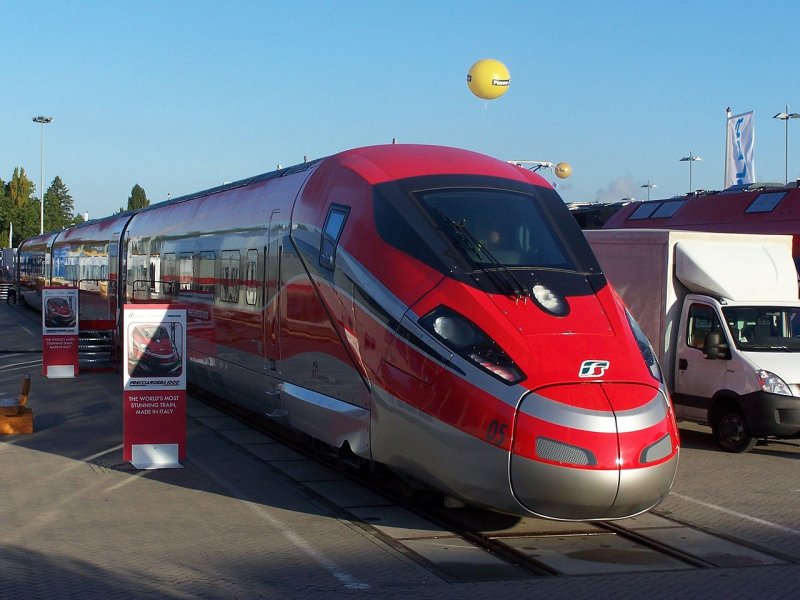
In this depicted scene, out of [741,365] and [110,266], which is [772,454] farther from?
[110,266]

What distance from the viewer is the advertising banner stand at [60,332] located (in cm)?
2117

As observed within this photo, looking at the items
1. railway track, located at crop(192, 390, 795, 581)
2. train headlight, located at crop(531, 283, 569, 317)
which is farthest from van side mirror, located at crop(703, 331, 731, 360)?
train headlight, located at crop(531, 283, 569, 317)

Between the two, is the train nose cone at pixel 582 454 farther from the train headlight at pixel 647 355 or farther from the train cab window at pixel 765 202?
the train cab window at pixel 765 202

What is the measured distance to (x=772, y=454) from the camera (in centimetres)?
1374

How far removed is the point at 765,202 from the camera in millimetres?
21594

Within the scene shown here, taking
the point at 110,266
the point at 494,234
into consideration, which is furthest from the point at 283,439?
the point at 110,266

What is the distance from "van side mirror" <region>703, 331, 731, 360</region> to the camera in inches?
532

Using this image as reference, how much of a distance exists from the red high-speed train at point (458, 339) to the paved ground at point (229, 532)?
75 centimetres

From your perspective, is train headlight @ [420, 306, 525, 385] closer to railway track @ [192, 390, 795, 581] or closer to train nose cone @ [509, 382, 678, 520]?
train nose cone @ [509, 382, 678, 520]

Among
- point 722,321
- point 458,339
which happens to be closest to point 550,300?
point 458,339

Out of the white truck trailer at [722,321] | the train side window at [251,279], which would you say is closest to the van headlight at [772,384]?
the white truck trailer at [722,321]

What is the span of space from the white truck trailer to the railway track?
3872mm

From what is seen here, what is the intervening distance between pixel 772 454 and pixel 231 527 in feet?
25.9

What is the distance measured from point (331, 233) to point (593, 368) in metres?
3.23
